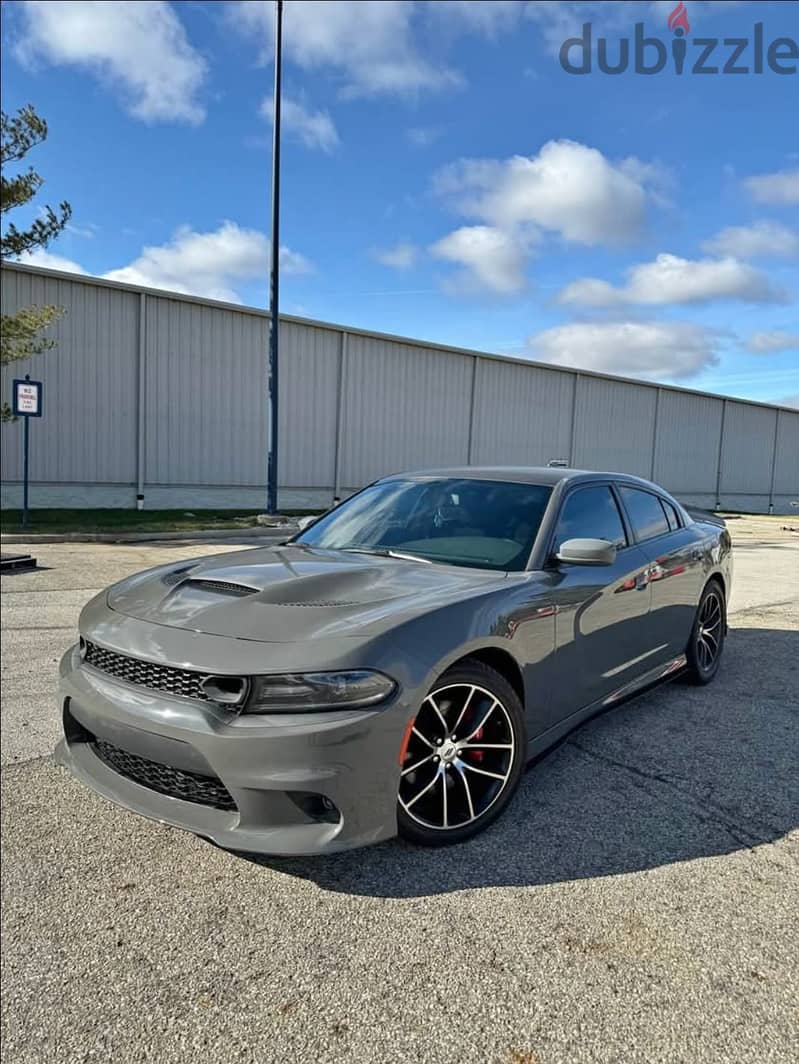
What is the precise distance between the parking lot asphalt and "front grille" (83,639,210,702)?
0.66 metres

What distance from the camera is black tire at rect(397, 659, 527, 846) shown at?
255cm

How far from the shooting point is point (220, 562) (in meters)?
3.46

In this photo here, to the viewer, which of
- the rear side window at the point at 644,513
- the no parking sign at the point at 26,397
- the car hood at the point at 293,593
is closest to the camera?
the car hood at the point at 293,593

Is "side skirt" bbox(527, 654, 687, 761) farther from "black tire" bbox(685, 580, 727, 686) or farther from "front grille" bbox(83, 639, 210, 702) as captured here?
"front grille" bbox(83, 639, 210, 702)

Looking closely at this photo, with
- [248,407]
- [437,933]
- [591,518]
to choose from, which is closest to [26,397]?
[248,407]

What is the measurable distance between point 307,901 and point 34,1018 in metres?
0.81

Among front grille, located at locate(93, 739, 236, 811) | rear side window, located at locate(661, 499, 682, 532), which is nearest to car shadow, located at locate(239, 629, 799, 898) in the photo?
front grille, located at locate(93, 739, 236, 811)

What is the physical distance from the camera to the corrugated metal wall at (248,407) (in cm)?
1816

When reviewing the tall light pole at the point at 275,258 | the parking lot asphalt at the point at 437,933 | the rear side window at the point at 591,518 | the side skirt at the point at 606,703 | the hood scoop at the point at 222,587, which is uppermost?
the tall light pole at the point at 275,258

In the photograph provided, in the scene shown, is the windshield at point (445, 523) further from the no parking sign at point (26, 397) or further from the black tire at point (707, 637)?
the no parking sign at point (26, 397)

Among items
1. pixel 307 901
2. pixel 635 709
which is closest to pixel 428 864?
pixel 307 901

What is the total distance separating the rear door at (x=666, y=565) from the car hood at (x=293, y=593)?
4.83ft

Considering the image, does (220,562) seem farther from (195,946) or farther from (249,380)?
(249,380)

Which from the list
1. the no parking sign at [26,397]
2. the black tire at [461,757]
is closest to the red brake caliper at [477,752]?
the black tire at [461,757]
